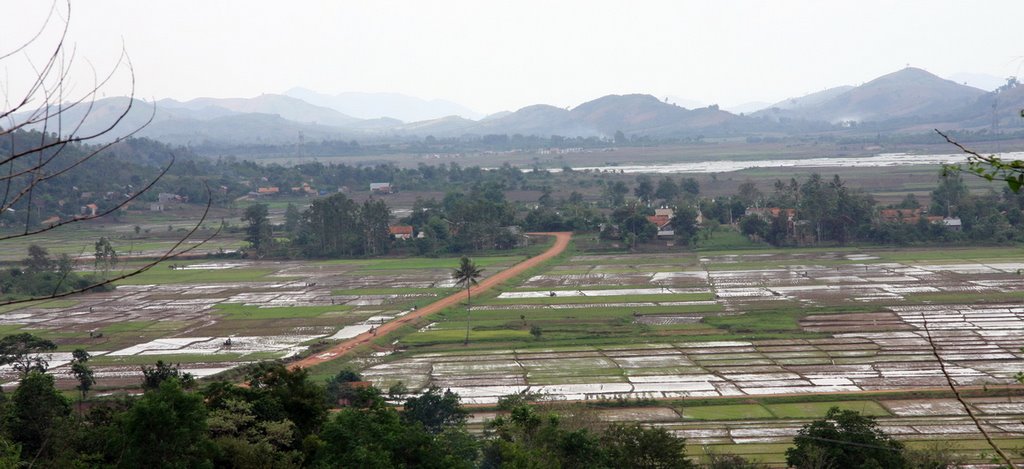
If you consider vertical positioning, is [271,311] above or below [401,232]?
below

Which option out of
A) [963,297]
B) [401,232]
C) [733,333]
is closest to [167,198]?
[401,232]

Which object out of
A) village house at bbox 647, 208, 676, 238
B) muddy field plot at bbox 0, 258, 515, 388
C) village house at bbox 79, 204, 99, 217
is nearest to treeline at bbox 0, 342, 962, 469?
muddy field plot at bbox 0, 258, 515, 388

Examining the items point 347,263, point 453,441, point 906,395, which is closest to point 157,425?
point 453,441

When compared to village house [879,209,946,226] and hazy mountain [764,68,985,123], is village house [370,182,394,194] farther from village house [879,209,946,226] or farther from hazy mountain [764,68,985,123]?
hazy mountain [764,68,985,123]

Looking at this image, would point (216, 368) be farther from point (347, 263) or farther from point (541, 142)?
point (541, 142)

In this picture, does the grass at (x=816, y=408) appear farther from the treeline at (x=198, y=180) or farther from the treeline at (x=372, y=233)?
the treeline at (x=198, y=180)

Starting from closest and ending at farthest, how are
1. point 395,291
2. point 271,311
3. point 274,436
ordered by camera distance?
point 274,436
point 271,311
point 395,291

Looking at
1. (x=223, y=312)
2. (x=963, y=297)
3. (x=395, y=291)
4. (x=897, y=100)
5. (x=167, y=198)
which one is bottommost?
(x=963, y=297)

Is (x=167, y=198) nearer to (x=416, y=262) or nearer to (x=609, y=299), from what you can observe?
(x=416, y=262)
